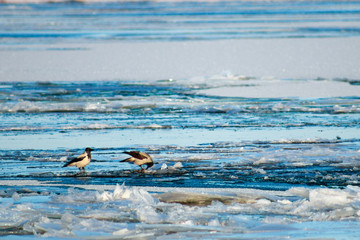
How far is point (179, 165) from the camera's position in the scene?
316 inches

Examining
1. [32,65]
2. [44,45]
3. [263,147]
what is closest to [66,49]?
[44,45]

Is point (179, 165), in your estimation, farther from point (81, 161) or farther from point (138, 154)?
point (81, 161)

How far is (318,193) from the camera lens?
20.3 feet

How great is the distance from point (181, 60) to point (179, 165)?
15.2m

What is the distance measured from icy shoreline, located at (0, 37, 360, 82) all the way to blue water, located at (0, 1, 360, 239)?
287 cm

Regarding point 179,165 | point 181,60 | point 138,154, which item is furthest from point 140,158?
point 181,60

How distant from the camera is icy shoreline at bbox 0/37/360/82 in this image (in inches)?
753

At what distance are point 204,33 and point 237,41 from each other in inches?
248

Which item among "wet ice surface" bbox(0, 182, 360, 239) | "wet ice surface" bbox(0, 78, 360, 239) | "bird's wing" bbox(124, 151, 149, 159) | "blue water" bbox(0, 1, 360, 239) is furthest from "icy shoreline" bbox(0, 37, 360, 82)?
"wet ice surface" bbox(0, 182, 360, 239)

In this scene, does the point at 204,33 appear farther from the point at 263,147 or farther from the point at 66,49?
the point at 263,147

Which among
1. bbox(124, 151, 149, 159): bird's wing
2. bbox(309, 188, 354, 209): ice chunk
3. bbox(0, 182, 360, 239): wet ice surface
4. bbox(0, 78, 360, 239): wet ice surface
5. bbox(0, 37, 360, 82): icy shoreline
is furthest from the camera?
bbox(0, 37, 360, 82): icy shoreline

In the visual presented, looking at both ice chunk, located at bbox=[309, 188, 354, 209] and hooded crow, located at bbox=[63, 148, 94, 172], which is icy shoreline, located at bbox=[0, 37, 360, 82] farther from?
ice chunk, located at bbox=[309, 188, 354, 209]

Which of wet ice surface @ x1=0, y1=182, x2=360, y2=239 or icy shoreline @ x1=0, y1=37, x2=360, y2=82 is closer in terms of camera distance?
wet ice surface @ x1=0, y1=182, x2=360, y2=239

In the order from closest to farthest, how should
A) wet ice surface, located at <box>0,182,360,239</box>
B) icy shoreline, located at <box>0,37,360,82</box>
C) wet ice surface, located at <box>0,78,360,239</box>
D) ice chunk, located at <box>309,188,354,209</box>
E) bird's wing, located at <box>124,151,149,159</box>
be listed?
wet ice surface, located at <box>0,182,360,239</box> < wet ice surface, located at <box>0,78,360,239</box> < ice chunk, located at <box>309,188,354,209</box> < bird's wing, located at <box>124,151,149,159</box> < icy shoreline, located at <box>0,37,360,82</box>
